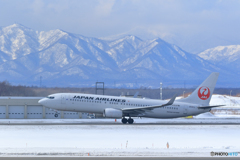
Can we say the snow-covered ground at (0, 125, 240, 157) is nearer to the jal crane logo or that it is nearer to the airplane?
the airplane

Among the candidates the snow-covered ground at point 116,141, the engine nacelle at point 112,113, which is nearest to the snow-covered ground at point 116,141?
the snow-covered ground at point 116,141

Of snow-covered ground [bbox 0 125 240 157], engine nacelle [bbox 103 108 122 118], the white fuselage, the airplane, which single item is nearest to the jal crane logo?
the airplane

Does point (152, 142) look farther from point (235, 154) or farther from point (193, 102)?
point (193, 102)

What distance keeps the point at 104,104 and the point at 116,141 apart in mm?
18957

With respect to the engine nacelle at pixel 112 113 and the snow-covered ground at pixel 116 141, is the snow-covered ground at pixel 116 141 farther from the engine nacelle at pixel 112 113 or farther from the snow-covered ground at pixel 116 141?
the engine nacelle at pixel 112 113

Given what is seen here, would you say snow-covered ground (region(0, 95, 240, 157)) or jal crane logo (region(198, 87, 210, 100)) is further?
jal crane logo (region(198, 87, 210, 100))

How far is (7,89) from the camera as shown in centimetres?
13200

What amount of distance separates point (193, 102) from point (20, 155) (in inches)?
1333

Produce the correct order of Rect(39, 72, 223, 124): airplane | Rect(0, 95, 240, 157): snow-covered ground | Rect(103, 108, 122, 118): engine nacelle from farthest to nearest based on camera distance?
Rect(39, 72, 223, 124): airplane
Rect(103, 108, 122, 118): engine nacelle
Rect(0, 95, 240, 157): snow-covered ground

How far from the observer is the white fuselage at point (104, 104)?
5219 centimetres

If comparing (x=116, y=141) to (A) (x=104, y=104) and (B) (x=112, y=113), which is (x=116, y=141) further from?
(A) (x=104, y=104)

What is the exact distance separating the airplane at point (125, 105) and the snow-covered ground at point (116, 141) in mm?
8579

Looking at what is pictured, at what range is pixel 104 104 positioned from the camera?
2066 inches

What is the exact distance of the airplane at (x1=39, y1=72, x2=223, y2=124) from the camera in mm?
52094
